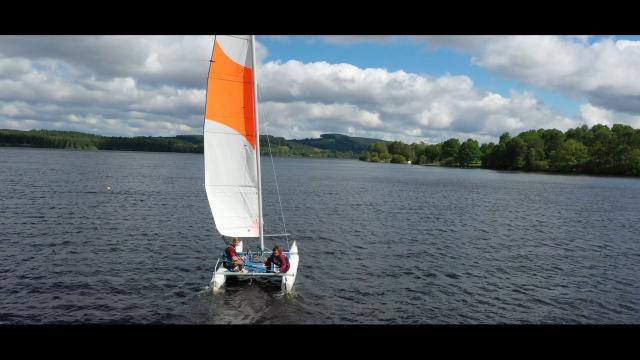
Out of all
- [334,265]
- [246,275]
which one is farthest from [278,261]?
[334,265]

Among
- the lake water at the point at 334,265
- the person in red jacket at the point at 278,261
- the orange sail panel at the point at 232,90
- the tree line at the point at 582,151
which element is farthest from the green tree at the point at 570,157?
the orange sail panel at the point at 232,90

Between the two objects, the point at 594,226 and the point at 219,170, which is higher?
the point at 219,170

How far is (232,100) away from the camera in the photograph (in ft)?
77.7

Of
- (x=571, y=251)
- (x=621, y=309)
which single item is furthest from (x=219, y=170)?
(x=571, y=251)

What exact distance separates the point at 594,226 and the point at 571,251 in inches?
631

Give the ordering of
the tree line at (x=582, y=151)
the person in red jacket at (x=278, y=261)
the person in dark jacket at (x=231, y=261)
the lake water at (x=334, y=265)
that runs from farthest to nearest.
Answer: the tree line at (x=582, y=151) < the person in dark jacket at (x=231, y=261) < the person in red jacket at (x=278, y=261) < the lake water at (x=334, y=265)

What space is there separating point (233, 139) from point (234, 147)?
1.44 feet

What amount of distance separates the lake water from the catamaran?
301 cm

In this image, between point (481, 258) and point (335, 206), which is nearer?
point (481, 258)

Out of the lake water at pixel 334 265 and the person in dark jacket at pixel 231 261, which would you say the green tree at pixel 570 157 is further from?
the person in dark jacket at pixel 231 261

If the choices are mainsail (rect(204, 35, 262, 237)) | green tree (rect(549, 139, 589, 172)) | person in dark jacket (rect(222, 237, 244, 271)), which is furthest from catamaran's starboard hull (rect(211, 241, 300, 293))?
green tree (rect(549, 139, 589, 172))

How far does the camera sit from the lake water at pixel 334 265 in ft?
72.7
